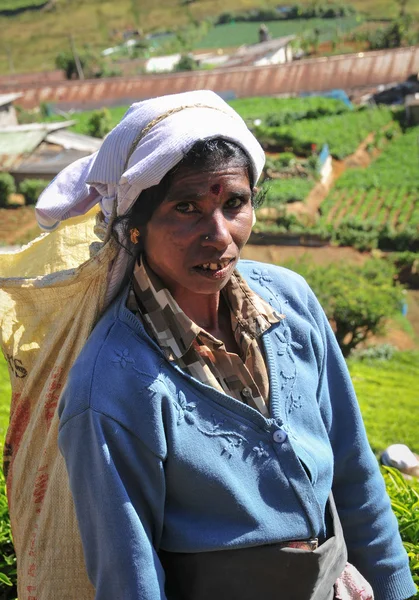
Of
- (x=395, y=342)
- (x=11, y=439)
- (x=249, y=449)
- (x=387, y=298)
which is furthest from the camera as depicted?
(x=395, y=342)

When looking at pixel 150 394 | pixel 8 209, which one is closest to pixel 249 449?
pixel 150 394

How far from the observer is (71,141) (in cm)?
2378

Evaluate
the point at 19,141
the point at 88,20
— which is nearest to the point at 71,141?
the point at 19,141

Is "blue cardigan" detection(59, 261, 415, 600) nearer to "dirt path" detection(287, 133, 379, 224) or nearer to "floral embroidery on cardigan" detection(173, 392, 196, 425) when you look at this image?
"floral embroidery on cardigan" detection(173, 392, 196, 425)

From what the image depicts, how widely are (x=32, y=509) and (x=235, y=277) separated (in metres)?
0.68

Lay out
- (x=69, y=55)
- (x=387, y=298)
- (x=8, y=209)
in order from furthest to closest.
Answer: (x=69, y=55) → (x=8, y=209) → (x=387, y=298)

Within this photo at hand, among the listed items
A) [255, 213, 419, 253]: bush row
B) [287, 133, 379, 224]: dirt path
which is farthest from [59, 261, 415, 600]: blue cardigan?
→ [287, 133, 379, 224]: dirt path

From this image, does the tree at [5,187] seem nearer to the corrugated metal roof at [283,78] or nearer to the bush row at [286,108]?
the bush row at [286,108]

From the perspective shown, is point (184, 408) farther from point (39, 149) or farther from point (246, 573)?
point (39, 149)

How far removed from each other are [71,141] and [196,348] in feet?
76.5

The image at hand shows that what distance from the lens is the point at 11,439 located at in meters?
1.68

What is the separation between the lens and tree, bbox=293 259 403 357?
11.6m

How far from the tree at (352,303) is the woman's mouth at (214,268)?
1022cm

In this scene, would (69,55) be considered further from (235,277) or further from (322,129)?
(235,277)
